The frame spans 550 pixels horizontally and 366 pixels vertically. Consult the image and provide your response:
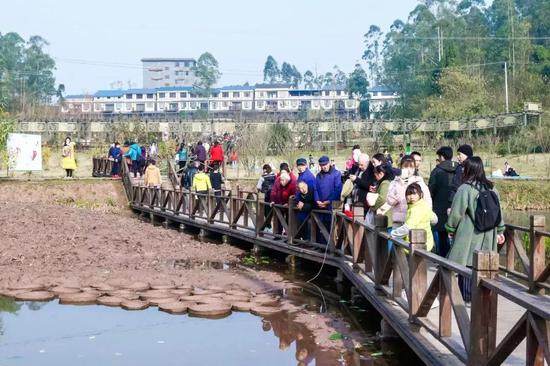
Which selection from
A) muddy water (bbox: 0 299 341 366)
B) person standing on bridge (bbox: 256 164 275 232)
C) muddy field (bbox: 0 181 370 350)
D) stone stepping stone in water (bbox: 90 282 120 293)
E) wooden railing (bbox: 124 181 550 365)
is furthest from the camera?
person standing on bridge (bbox: 256 164 275 232)

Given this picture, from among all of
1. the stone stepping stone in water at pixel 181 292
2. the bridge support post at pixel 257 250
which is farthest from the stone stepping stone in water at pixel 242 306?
the bridge support post at pixel 257 250

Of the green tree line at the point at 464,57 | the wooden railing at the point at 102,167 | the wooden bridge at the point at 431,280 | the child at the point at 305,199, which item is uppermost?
Answer: the green tree line at the point at 464,57

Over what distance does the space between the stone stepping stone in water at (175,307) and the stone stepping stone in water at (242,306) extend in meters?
0.60

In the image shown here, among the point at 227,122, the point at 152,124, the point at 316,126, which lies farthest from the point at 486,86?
the point at 152,124

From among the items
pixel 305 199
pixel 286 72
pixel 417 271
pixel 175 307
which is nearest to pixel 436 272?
pixel 417 271

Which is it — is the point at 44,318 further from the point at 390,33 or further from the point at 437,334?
the point at 390,33

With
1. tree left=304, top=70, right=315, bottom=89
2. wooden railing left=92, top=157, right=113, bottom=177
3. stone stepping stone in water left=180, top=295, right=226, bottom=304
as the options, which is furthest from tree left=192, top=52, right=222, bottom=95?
stone stepping stone in water left=180, top=295, right=226, bottom=304

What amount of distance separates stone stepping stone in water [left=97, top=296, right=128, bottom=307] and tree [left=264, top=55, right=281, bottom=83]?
488ft

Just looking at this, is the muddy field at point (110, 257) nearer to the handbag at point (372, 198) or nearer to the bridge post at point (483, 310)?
the handbag at point (372, 198)

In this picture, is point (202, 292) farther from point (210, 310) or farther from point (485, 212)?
point (485, 212)

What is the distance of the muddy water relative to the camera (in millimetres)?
8125

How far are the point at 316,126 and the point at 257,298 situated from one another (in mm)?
35751

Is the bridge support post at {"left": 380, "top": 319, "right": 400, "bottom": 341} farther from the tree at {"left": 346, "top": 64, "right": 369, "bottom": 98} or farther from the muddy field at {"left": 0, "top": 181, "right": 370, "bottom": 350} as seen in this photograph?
the tree at {"left": 346, "top": 64, "right": 369, "bottom": 98}

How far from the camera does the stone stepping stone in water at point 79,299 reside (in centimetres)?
1092
